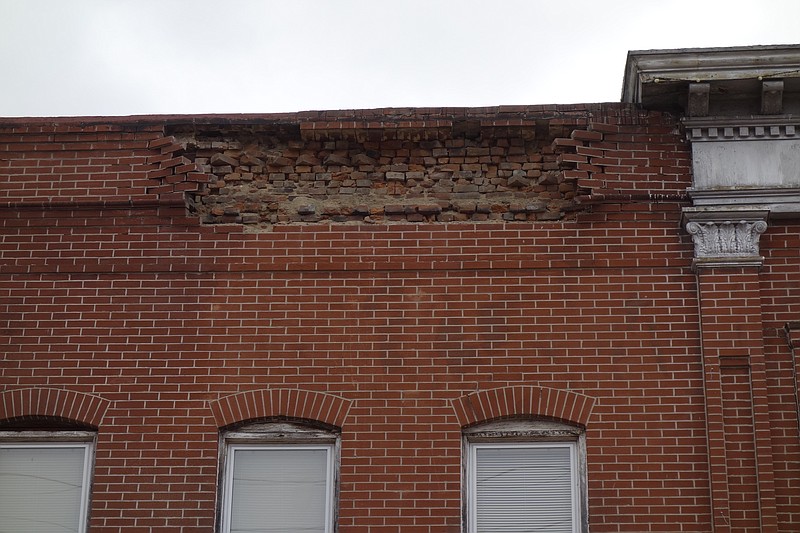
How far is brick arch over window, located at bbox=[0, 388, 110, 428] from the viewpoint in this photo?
930 cm

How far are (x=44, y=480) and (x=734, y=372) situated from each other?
573cm

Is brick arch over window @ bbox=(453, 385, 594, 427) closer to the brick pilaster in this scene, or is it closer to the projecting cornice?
the brick pilaster

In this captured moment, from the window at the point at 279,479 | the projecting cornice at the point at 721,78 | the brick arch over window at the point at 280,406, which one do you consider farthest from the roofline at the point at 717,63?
the window at the point at 279,479

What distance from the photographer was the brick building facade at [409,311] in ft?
29.5

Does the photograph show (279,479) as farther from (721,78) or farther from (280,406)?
(721,78)

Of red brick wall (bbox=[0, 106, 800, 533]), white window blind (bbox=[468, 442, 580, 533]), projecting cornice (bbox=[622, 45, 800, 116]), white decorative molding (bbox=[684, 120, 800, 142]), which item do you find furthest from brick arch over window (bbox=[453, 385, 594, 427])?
projecting cornice (bbox=[622, 45, 800, 116])

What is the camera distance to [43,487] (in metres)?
9.29

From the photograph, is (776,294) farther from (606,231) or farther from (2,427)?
(2,427)

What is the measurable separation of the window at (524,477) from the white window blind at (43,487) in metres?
3.20

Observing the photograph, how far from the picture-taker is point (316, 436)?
30.3 ft

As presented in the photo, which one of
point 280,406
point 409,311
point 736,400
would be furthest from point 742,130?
point 280,406

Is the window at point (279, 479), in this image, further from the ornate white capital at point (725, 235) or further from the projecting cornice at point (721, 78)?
the projecting cornice at point (721, 78)

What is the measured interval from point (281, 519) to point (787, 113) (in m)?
5.51

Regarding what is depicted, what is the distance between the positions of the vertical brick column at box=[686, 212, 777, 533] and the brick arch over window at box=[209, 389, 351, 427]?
2.99 metres
